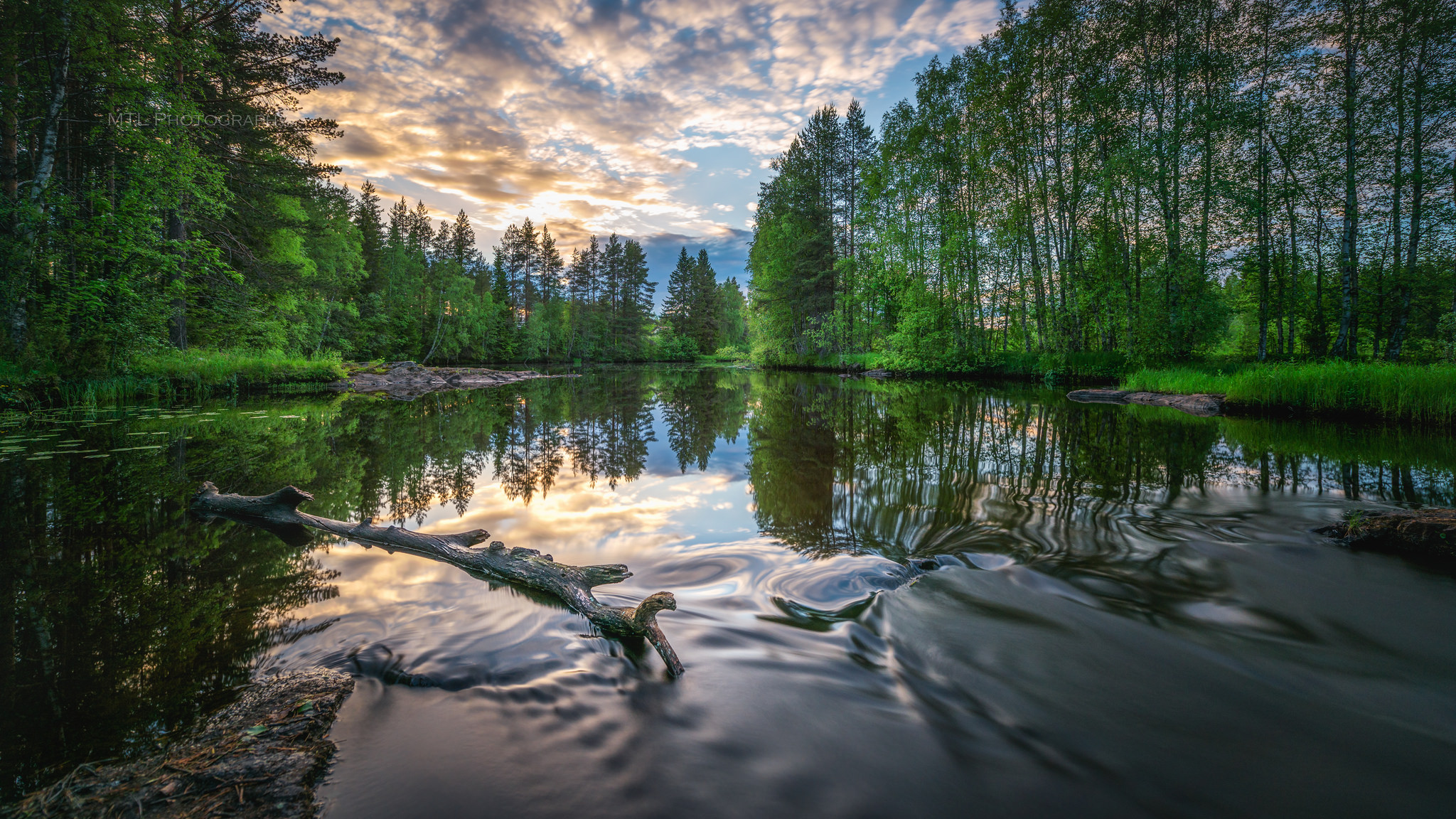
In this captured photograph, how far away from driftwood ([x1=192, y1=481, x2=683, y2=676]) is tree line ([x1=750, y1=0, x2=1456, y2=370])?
19.1 m

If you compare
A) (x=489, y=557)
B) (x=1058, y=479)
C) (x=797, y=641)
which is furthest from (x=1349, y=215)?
(x=489, y=557)

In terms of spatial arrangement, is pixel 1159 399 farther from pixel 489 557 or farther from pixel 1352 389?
pixel 489 557

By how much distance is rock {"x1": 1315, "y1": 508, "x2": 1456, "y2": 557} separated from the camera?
11.5ft

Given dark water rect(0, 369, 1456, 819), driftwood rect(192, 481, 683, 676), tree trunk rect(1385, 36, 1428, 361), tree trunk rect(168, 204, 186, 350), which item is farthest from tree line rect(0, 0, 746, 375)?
tree trunk rect(1385, 36, 1428, 361)

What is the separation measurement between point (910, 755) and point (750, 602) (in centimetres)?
132

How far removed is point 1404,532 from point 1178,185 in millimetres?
17083

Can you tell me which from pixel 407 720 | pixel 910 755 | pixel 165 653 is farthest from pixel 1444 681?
pixel 165 653

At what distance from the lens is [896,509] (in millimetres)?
4766

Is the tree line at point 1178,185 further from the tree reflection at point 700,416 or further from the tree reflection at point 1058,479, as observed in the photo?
the tree reflection at point 700,416

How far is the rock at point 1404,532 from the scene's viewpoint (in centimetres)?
350

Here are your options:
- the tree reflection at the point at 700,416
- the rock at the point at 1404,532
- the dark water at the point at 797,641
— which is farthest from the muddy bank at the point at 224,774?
the rock at the point at 1404,532

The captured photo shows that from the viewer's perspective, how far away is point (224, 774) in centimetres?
148

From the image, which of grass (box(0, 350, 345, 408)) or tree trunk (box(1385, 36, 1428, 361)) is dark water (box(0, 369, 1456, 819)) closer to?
grass (box(0, 350, 345, 408))

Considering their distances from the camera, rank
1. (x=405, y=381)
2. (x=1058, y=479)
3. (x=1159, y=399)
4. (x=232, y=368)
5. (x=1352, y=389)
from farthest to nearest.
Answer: (x=405, y=381) < (x=232, y=368) < (x=1159, y=399) < (x=1352, y=389) < (x=1058, y=479)
